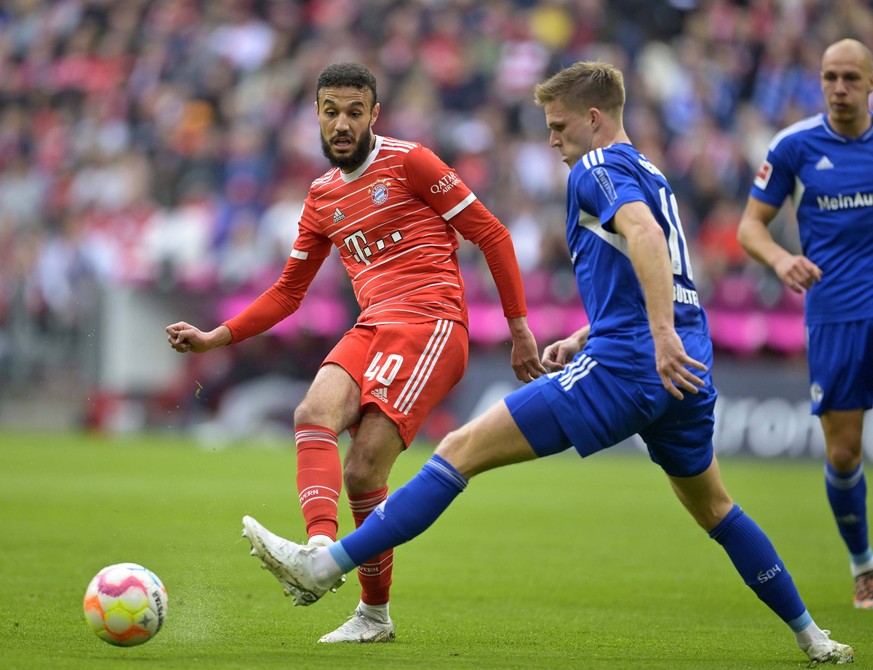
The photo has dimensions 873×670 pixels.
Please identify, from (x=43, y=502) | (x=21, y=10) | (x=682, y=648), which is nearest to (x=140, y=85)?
(x=21, y=10)

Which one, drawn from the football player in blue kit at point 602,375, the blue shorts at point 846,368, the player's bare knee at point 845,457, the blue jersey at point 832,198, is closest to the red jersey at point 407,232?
the football player in blue kit at point 602,375

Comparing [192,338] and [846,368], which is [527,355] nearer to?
[192,338]

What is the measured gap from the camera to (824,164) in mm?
7465

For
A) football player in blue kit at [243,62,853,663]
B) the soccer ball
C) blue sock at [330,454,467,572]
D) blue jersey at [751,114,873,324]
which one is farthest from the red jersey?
blue jersey at [751,114,873,324]

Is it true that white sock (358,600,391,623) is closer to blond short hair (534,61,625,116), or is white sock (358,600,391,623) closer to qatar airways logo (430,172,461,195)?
qatar airways logo (430,172,461,195)

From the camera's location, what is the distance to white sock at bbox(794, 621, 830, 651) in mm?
5676

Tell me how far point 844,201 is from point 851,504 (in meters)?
1.62

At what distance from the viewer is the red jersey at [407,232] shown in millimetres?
6340

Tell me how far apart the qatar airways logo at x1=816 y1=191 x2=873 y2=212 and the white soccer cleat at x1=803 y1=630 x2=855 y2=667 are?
2.69 meters

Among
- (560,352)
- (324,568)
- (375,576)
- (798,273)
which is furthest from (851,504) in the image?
(324,568)

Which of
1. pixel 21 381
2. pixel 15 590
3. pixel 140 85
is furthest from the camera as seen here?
pixel 140 85

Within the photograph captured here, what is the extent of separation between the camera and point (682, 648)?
6.08 m

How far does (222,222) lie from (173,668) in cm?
1558

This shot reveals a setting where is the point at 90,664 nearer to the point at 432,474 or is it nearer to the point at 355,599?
the point at 432,474
